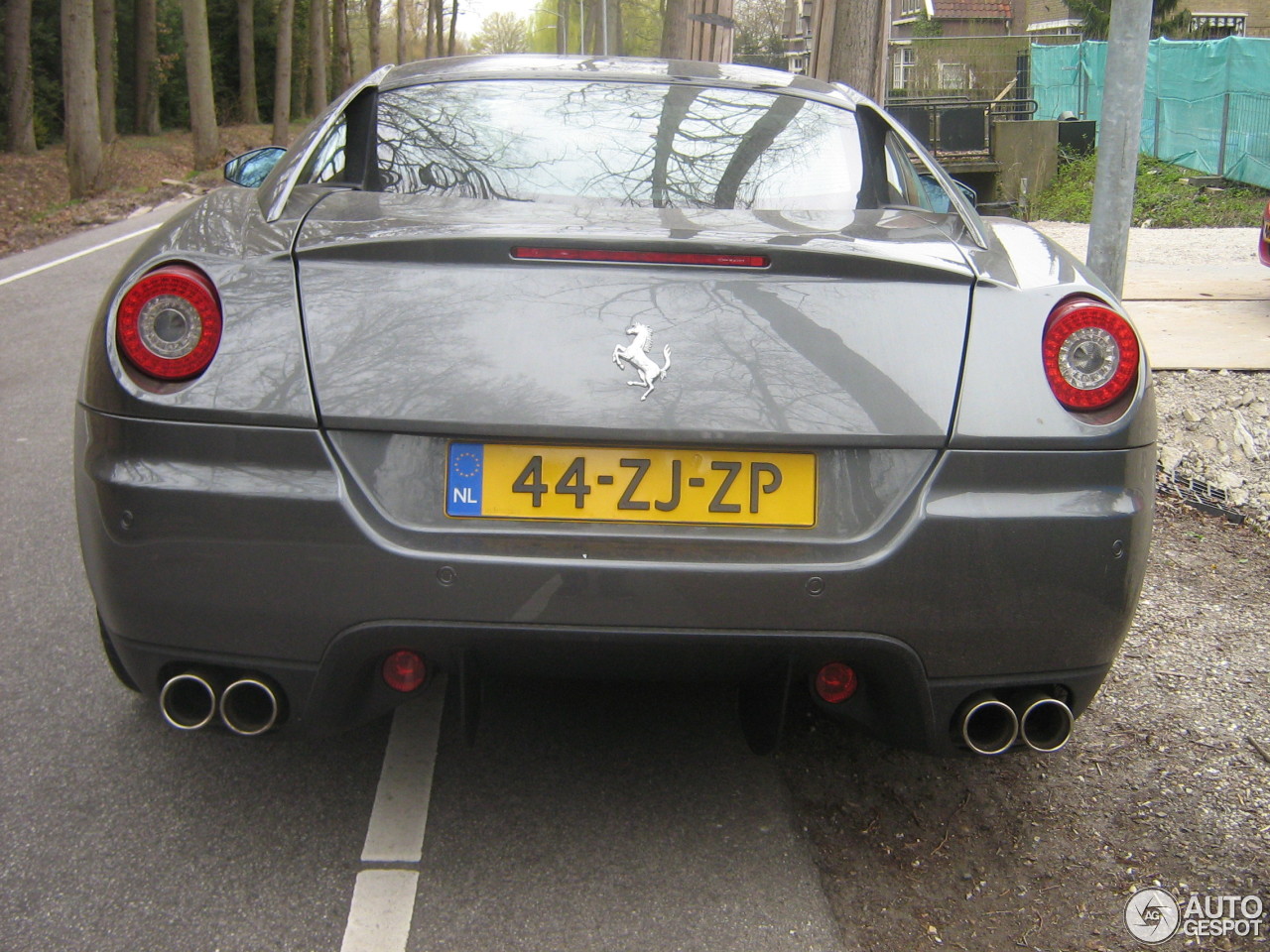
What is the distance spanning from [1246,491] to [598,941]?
405 centimetres

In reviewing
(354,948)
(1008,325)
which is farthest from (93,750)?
(1008,325)

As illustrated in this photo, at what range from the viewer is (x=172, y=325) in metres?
2.37

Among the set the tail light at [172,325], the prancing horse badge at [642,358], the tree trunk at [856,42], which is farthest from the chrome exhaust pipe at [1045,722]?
the tree trunk at [856,42]

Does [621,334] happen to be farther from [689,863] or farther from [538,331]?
[689,863]

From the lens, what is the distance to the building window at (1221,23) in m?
41.9

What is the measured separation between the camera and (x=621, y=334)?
7.60ft

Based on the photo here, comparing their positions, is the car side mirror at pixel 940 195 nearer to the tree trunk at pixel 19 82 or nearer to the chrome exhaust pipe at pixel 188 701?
the chrome exhaust pipe at pixel 188 701

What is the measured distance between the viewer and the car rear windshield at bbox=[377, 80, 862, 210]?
9.71ft

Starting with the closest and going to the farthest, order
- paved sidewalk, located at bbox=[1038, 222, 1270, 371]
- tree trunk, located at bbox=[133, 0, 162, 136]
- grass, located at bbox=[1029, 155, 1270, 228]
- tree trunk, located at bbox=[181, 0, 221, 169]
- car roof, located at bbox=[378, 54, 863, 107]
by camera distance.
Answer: car roof, located at bbox=[378, 54, 863, 107] → paved sidewalk, located at bbox=[1038, 222, 1270, 371] → grass, located at bbox=[1029, 155, 1270, 228] → tree trunk, located at bbox=[181, 0, 221, 169] → tree trunk, located at bbox=[133, 0, 162, 136]

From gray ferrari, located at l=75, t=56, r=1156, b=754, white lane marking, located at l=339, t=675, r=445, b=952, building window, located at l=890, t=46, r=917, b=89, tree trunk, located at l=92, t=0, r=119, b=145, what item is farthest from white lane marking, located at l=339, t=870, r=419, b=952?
tree trunk, located at l=92, t=0, r=119, b=145

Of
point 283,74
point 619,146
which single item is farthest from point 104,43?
point 619,146

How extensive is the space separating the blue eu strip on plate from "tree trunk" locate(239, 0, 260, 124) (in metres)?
38.2

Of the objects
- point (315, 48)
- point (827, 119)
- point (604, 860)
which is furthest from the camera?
point (315, 48)

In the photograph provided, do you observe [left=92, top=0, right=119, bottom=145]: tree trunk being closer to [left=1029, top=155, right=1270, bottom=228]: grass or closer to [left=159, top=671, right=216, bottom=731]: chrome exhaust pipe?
[left=1029, top=155, right=1270, bottom=228]: grass
